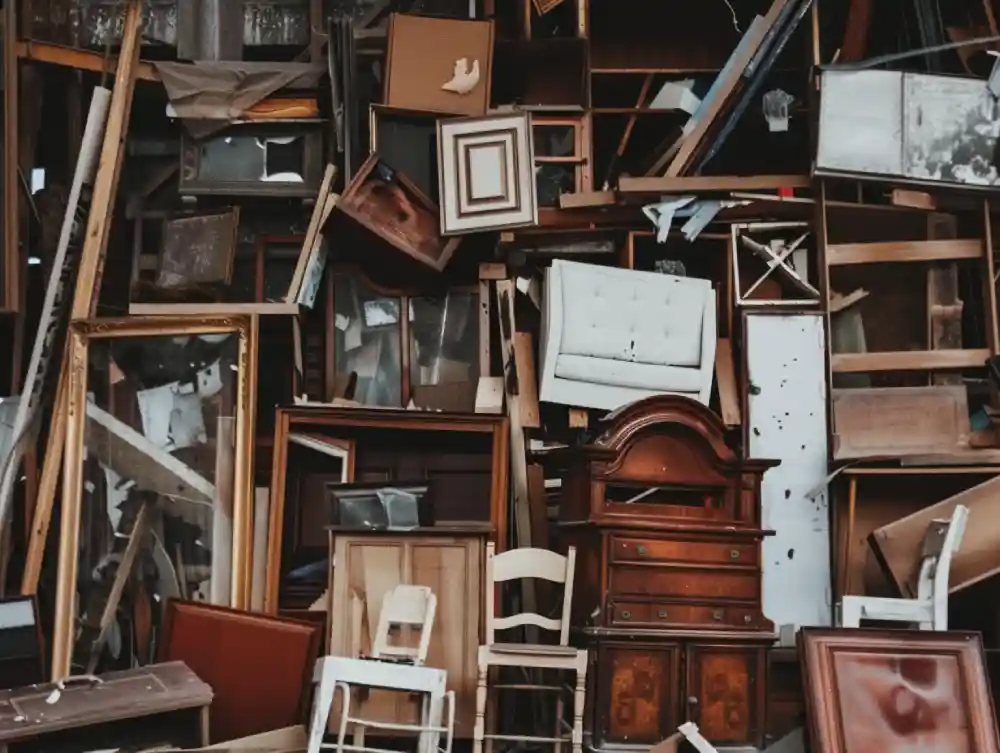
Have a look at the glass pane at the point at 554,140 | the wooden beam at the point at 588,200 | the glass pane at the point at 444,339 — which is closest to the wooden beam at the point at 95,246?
the glass pane at the point at 444,339

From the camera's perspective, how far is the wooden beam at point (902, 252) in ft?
17.7

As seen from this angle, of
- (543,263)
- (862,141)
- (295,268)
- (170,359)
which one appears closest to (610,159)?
(543,263)

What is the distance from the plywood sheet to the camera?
5090 millimetres

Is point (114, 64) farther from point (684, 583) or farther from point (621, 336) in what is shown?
point (684, 583)

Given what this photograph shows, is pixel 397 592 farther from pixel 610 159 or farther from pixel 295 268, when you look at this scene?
pixel 610 159

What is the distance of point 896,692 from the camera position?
13.5 ft

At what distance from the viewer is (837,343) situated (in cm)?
564

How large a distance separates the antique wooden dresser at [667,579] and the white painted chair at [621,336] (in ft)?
1.90

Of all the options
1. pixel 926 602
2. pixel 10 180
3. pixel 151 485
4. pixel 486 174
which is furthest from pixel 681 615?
pixel 10 180

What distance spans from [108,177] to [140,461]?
1.24 metres

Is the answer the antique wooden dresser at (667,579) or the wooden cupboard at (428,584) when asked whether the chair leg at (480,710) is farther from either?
the antique wooden dresser at (667,579)

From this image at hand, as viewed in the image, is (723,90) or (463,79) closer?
(723,90)

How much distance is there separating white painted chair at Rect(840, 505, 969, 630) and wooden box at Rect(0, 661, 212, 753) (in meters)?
2.22

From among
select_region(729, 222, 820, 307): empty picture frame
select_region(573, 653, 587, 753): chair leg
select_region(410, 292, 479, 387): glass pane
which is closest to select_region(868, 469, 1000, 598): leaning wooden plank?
select_region(729, 222, 820, 307): empty picture frame
